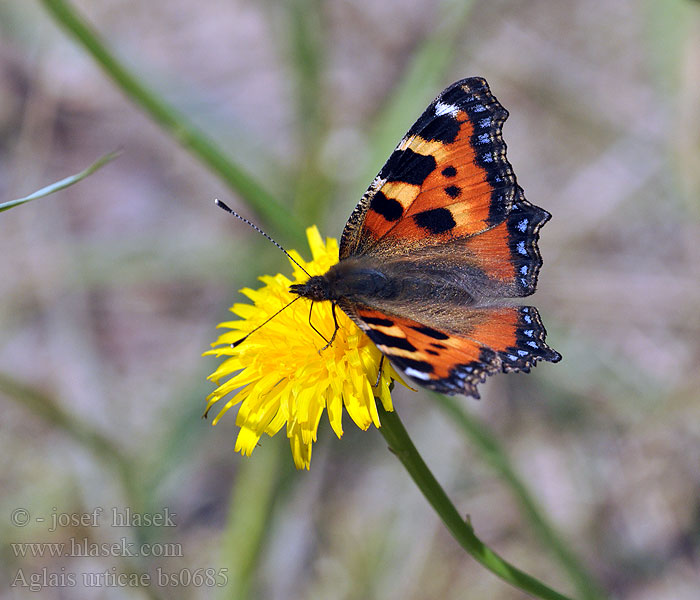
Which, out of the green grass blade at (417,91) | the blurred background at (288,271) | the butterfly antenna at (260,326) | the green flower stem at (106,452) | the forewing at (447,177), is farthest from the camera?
the green grass blade at (417,91)

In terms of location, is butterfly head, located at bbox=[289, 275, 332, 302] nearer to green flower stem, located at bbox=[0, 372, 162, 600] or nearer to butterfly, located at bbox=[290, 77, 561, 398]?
butterfly, located at bbox=[290, 77, 561, 398]

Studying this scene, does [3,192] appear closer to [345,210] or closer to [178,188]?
[178,188]

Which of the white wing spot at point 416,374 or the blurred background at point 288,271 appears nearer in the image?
the white wing spot at point 416,374

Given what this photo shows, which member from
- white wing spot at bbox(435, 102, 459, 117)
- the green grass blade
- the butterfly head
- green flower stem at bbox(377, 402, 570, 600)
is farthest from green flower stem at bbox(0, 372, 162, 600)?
white wing spot at bbox(435, 102, 459, 117)

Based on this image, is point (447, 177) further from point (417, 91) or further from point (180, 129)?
point (417, 91)

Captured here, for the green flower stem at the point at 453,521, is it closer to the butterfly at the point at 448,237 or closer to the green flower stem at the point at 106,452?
the butterfly at the point at 448,237

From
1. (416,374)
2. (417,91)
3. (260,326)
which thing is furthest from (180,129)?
(416,374)

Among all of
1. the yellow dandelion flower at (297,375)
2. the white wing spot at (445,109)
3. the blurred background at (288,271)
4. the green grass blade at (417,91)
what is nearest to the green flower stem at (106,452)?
the blurred background at (288,271)

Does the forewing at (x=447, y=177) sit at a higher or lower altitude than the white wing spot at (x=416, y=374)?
higher
